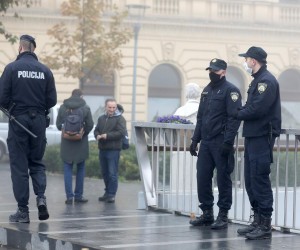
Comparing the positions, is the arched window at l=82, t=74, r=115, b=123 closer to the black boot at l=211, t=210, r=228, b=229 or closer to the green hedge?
the green hedge

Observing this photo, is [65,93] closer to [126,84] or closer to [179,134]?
[126,84]

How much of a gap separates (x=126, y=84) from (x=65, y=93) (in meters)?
2.86

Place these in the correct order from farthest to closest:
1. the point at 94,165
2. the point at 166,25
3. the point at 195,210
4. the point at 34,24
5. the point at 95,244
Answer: the point at 166,25
the point at 34,24
the point at 94,165
the point at 195,210
the point at 95,244

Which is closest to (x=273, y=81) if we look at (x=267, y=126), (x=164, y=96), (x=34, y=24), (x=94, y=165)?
(x=267, y=126)

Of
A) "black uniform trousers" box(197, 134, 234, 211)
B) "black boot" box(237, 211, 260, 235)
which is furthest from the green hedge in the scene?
"black boot" box(237, 211, 260, 235)

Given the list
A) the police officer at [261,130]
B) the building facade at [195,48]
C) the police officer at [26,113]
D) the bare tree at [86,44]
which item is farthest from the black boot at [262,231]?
the building facade at [195,48]

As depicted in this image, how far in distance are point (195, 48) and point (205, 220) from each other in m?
33.5

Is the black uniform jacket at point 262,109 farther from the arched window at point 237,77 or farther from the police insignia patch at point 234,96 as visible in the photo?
the arched window at point 237,77

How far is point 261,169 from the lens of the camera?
10242 millimetres

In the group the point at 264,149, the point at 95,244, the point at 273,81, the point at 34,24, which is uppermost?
the point at 34,24

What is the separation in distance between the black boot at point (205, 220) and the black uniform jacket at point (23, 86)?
6.99ft

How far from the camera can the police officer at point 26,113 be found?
11141 millimetres

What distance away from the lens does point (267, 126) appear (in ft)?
33.6

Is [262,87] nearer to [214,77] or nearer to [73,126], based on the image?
[214,77]
